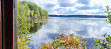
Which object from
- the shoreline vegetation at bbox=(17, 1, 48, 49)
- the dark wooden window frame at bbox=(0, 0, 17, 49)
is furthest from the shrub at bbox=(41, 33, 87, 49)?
the dark wooden window frame at bbox=(0, 0, 17, 49)

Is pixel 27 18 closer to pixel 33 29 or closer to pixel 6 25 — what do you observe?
pixel 33 29

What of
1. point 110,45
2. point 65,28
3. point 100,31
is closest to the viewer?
point 110,45

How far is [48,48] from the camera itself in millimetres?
2443

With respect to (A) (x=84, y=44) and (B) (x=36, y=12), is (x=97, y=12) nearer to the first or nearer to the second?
(A) (x=84, y=44)

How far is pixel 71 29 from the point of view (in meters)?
2.38

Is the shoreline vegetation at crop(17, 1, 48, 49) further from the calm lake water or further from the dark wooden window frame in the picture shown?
the dark wooden window frame

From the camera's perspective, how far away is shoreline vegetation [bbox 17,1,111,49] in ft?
7.68

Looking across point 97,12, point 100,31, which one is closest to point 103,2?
point 97,12

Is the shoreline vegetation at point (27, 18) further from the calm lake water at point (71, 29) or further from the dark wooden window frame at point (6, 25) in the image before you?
the dark wooden window frame at point (6, 25)

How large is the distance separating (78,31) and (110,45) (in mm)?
632

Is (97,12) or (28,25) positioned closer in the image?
(97,12)

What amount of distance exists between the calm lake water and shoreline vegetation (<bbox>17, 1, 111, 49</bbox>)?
8cm

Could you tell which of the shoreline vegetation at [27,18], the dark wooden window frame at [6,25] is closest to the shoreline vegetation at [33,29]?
the shoreline vegetation at [27,18]

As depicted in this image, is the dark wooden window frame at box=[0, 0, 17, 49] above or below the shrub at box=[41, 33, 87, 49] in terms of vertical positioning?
above
